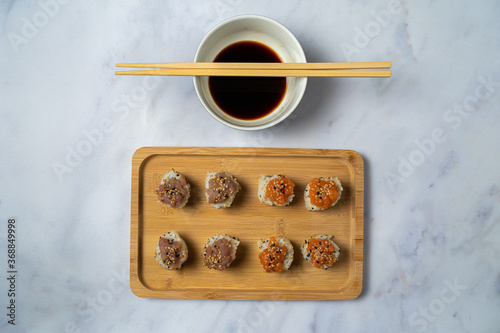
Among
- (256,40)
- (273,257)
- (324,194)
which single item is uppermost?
(256,40)

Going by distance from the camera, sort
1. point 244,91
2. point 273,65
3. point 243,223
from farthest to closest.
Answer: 1. point 243,223
2. point 244,91
3. point 273,65

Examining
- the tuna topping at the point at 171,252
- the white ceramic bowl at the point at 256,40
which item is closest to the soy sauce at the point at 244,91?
the white ceramic bowl at the point at 256,40

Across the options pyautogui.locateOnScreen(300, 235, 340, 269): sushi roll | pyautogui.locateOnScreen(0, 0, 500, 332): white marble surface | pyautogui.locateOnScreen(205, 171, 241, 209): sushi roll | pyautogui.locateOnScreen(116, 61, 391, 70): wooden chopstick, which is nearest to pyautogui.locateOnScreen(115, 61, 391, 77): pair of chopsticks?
pyautogui.locateOnScreen(116, 61, 391, 70): wooden chopstick

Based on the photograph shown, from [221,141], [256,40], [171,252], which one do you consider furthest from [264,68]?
[171,252]

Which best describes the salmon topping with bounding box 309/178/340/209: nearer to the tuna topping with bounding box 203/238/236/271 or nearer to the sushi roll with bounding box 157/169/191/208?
the tuna topping with bounding box 203/238/236/271

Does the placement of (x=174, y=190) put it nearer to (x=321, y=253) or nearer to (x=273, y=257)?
(x=273, y=257)

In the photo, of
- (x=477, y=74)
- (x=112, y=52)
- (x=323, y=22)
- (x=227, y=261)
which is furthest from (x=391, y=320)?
(x=112, y=52)

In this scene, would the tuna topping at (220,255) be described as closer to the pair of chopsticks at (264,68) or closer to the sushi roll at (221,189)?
the sushi roll at (221,189)
